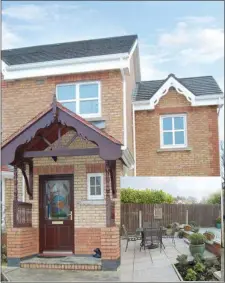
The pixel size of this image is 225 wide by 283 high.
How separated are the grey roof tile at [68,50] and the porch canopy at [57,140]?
6.34 ft

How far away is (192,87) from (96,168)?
3.06 m

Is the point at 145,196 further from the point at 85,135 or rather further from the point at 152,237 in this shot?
the point at 85,135

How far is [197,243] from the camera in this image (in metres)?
7.82

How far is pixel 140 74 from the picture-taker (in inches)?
416

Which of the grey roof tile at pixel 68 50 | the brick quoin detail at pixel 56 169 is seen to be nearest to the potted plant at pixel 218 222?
the brick quoin detail at pixel 56 169

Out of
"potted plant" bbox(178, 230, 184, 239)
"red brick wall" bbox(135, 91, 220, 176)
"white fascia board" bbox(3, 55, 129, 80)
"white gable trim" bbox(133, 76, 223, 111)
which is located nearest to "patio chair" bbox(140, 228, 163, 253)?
"potted plant" bbox(178, 230, 184, 239)

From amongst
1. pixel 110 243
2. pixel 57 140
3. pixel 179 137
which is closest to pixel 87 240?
pixel 110 243

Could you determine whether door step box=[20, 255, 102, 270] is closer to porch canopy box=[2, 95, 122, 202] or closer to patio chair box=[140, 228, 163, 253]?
patio chair box=[140, 228, 163, 253]

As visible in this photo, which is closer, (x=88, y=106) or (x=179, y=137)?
(x=88, y=106)

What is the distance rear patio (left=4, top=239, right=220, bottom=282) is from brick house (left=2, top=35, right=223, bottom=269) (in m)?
0.41

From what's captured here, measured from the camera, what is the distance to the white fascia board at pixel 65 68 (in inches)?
359

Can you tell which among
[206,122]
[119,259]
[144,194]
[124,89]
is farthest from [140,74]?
[119,259]

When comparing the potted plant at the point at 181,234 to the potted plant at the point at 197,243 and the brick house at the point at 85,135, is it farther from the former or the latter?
the brick house at the point at 85,135

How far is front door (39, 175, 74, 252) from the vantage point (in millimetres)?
8688
